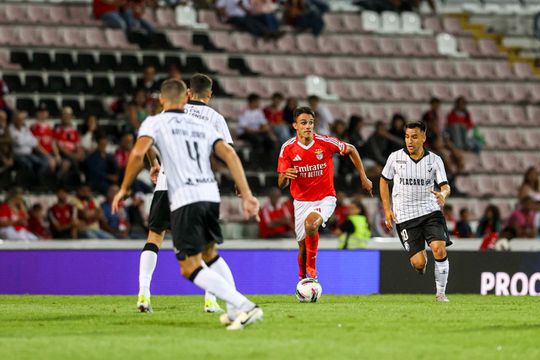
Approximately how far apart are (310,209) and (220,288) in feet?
16.5

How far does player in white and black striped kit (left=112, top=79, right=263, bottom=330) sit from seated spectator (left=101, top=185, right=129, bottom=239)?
10.2 m

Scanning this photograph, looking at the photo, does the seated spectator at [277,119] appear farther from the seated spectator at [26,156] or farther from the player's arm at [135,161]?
the player's arm at [135,161]

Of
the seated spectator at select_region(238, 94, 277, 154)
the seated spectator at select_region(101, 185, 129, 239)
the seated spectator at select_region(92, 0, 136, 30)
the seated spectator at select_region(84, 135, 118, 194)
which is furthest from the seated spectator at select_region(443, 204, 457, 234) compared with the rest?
the seated spectator at select_region(92, 0, 136, 30)

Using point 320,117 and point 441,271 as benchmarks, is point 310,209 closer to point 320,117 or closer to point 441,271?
point 441,271

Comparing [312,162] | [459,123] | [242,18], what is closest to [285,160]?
[312,162]

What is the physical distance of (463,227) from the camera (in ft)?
73.8

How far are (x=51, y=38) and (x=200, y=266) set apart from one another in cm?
1599

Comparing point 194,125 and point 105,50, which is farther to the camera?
point 105,50

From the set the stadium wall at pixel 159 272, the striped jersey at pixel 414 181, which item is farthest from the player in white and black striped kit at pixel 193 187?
the stadium wall at pixel 159 272

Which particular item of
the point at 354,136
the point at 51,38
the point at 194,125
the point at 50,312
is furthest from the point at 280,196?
the point at 194,125

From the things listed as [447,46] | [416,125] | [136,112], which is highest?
[447,46]

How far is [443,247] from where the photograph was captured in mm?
14812

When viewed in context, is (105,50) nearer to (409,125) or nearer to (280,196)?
(280,196)

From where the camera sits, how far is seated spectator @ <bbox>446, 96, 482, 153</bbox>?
25.6 m
